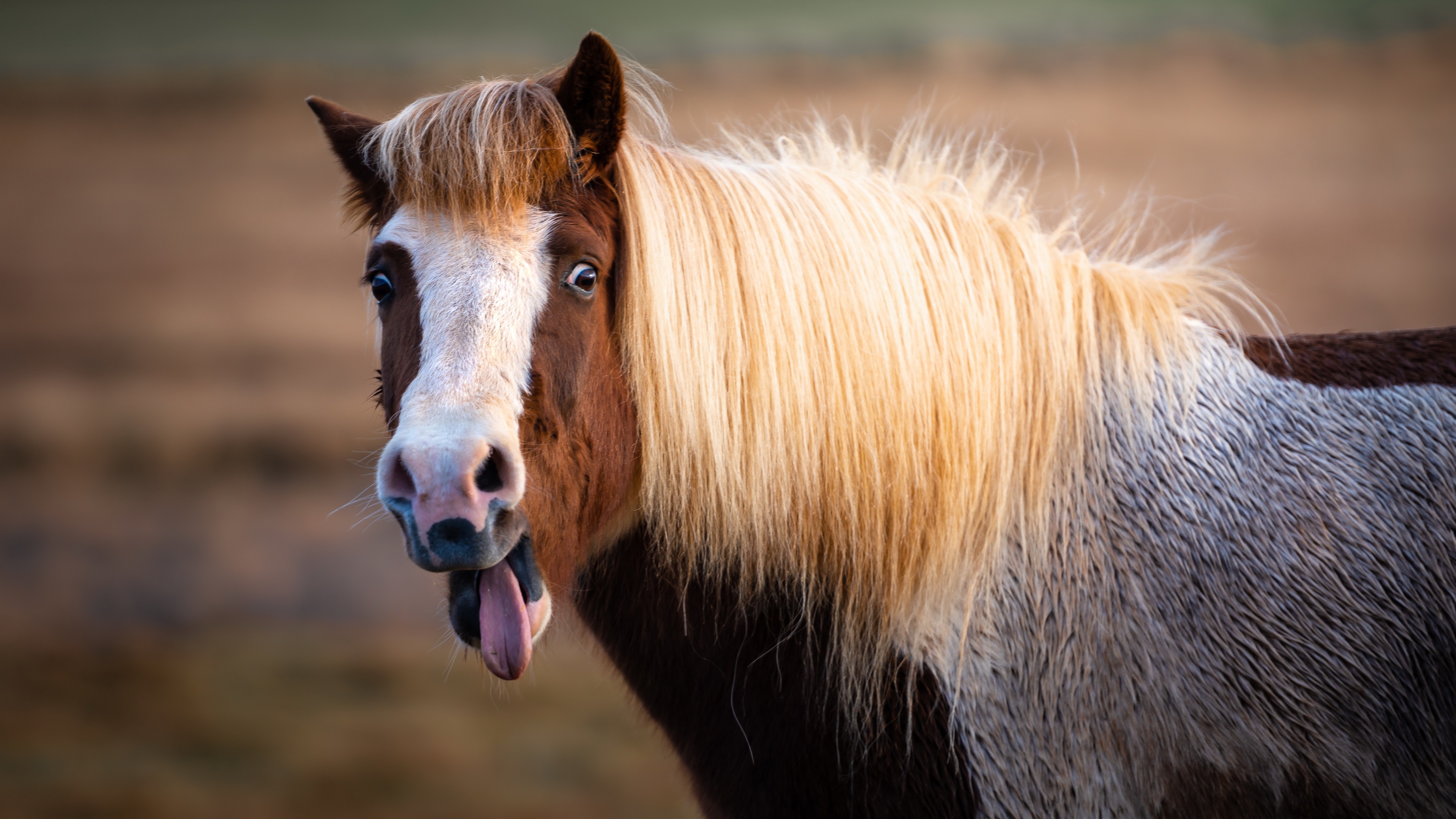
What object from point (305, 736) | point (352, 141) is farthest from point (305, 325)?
point (352, 141)

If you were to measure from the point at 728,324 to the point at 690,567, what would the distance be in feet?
1.74

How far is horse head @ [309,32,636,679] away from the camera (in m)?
1.39

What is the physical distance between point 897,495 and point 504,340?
886 mm

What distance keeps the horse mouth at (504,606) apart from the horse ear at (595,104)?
0.79 meters

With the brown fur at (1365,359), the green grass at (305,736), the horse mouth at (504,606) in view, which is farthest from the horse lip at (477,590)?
the green grass at (305,736)

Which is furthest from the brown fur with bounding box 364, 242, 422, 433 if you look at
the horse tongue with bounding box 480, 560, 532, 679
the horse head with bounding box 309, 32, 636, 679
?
the horse tongue with bounding box 480, 560, 532, 679

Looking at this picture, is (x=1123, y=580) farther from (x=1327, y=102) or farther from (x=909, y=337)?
(x=1327, y=102)

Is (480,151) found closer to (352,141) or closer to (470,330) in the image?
(470,330)

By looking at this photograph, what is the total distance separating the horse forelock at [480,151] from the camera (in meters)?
1.59

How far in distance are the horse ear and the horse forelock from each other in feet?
0.09

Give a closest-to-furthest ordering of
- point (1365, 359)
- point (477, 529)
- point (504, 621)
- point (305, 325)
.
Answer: point (477, 529) < point (504, 621) < point (1365, 359) < point (305, 325)

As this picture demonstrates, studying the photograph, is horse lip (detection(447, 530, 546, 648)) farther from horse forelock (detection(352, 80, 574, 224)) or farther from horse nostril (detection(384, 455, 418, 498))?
horse forelock (detection(352, 80, 574, 224))

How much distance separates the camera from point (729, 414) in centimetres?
172

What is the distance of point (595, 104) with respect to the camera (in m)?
1.67
